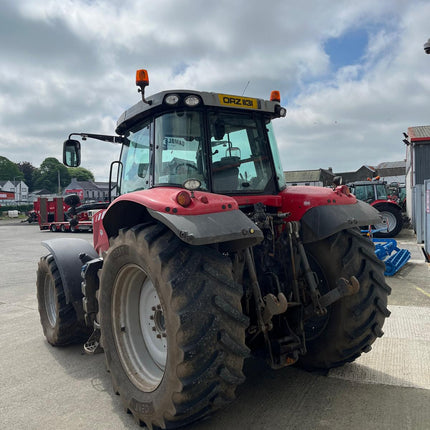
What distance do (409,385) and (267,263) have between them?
1.55 meters

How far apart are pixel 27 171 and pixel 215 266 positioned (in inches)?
4477

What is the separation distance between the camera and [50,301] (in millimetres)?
4914

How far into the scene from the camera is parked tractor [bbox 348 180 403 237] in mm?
15227

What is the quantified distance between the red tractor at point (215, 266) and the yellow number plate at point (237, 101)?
14 millimetres

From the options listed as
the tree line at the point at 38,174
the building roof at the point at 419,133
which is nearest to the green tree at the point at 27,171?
the tree line at the point at 38,174

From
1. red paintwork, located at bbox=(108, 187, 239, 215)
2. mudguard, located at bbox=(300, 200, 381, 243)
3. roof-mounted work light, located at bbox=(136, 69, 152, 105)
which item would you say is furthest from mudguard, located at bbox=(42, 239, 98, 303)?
mudguard, located at bbox=(300, 200, 381, 243)

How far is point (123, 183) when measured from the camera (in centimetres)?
412

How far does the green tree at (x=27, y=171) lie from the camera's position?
10357cm

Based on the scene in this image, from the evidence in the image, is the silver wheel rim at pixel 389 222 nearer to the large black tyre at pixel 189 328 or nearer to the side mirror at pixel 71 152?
the side mirror at pixel 71 152

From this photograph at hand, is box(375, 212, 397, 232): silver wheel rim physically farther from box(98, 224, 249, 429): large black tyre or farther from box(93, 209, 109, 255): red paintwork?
box(98, 224, 249, 429): large black tyre

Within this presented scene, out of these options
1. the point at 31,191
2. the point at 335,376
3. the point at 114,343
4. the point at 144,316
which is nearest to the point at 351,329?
the point at 335,376

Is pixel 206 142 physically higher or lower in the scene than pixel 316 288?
higher

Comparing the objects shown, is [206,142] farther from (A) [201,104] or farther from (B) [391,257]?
(B) [391,257]

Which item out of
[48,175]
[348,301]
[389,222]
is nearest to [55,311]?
[348,301]
